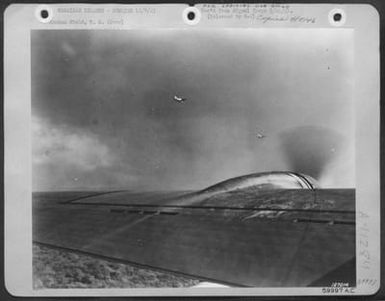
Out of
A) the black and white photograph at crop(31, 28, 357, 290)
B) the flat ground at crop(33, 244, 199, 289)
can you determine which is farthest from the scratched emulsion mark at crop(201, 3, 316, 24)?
the flat ground at crop(33, 244, 199, 289)

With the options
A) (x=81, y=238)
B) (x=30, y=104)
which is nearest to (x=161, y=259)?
(x=81, y=238)

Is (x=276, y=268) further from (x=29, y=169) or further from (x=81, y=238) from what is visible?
(x=29, y=169)

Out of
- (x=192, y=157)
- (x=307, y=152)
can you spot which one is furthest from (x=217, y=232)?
(x=307, y=152)

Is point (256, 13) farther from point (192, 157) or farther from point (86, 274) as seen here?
point (86, 274)

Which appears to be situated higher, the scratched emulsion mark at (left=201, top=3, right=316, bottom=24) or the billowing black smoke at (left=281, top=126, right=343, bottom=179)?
the scratched emulsion mark at (left=201, top=3, right=316, bottom=24)

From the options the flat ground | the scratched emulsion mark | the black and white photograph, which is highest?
the scratched emulsion mark

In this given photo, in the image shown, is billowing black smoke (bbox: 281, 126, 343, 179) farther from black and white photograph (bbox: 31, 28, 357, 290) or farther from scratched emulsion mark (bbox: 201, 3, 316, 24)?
scratched emulsion mark (bbox: 201, 3, 316, 24)
